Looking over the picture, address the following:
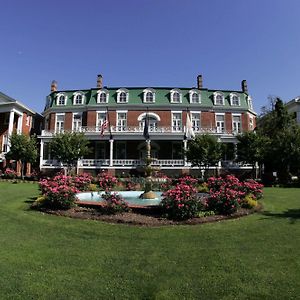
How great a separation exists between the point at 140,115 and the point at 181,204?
2755cm

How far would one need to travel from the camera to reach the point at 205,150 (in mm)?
26953

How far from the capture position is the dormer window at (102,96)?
3775 cm

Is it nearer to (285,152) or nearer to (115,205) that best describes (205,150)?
(285,152)

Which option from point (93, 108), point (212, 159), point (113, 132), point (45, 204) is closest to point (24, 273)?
point (45, 204)

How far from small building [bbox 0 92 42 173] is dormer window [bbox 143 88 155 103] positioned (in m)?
16.2

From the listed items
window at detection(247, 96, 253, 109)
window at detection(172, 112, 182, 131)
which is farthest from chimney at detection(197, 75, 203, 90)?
window at detection(172, 112, 182, 131)

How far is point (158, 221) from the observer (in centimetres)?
998

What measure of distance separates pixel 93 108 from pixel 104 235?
100ft

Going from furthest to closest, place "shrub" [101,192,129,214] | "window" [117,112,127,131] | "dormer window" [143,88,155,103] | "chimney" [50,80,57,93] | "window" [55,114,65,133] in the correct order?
"chimney" [50,80,57,93], "window" [55,114,65,133], "dormer window" [143,88,155,103], "window" [117,112,127,131], "shrub" [101,192,129,214]

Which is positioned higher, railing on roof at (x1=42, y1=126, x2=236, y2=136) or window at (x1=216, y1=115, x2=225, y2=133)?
window at (x1=216, y1=115, x2=225, y2=133)

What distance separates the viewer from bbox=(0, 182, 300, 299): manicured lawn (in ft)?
16.8

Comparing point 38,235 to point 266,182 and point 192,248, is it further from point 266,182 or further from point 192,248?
point 266,182

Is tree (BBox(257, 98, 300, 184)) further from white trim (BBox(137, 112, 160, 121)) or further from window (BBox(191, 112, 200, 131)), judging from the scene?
white trim (BBox(137, 112, 160, 121))

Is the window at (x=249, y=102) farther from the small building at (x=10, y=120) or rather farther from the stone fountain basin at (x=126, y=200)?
the small building at (x=10, y=120)
